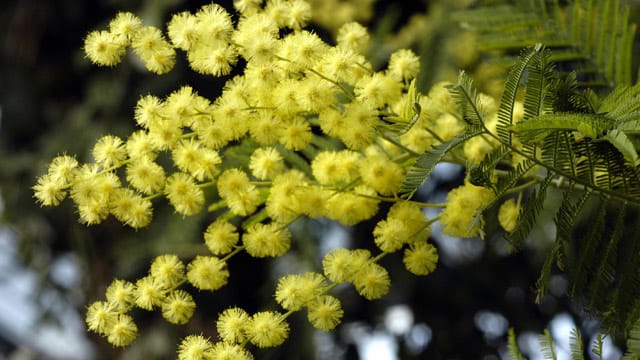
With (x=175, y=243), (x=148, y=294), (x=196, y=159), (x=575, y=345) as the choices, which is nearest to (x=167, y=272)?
(x=148, y=294)

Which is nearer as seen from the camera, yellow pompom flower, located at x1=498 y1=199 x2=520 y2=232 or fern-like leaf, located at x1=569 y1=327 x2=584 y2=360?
fern-like leaf, located at x1=569 y1=327 x2=584 y2=360

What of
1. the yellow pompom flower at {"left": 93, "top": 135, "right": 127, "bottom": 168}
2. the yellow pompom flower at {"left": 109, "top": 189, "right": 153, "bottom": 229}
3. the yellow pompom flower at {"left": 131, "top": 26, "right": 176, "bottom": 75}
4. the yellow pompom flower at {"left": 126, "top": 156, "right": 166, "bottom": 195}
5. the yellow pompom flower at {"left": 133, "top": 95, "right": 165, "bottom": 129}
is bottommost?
the yellow pompom flower at {"left": 109, "top": 189, "right": 153, "bottom": 229}

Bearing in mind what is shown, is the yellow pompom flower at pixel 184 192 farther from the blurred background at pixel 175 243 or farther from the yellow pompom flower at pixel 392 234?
the blurred background at pixel 175 243

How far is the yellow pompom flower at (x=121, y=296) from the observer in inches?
38.7

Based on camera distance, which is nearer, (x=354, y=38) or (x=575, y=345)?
(x=575, y=345)

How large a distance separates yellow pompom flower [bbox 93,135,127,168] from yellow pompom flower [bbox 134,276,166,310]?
14cm

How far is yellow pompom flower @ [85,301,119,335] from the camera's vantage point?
976 millimetres

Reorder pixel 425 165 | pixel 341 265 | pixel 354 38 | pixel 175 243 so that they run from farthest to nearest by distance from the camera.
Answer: pixel 175 243 → pixel 354 38 → pixel 341 265 → pixel 425 165

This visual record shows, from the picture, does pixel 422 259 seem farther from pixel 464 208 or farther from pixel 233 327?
pixel 233 327

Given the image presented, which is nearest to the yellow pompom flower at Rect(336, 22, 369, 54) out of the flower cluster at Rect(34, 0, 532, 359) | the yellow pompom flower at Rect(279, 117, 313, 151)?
the flower cluster at Rect(34, 0, 532, 359)

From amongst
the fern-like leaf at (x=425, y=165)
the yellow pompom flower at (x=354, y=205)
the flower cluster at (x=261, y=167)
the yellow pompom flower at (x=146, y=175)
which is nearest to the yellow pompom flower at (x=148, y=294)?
the flower cluster at (x=261, y=167)

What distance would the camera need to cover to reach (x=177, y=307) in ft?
3.22

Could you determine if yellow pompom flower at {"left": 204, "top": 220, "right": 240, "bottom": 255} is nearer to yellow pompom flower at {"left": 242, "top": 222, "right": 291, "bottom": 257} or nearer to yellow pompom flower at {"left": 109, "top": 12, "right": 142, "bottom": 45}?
yellow pompom flower at {"left": 242, "top": 222, "right": 291, "bottom": 257}

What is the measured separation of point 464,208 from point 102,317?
0.43 meters
